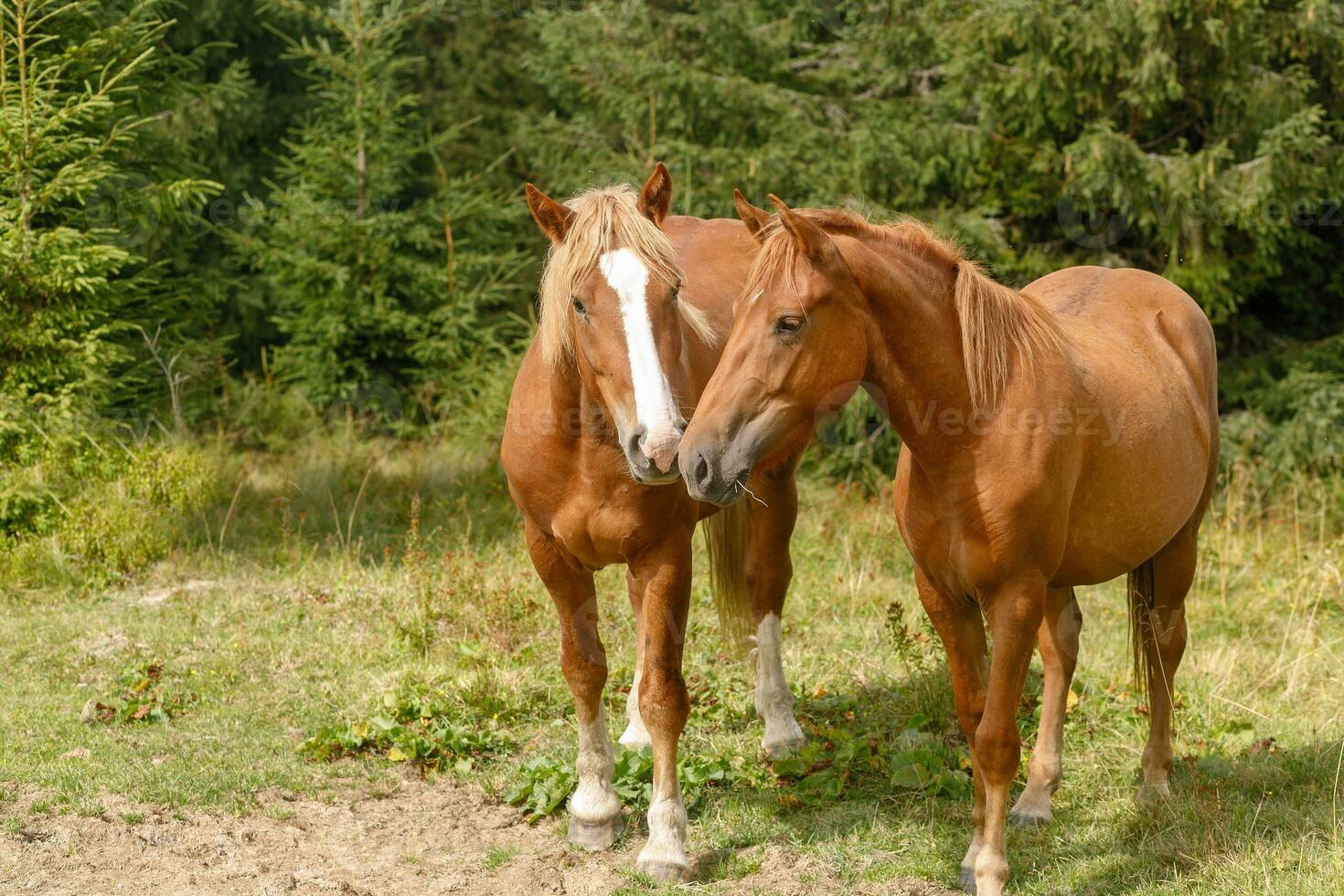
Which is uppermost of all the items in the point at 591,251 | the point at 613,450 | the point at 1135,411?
the point at 591,251

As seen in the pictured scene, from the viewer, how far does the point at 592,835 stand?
4129 millimetres

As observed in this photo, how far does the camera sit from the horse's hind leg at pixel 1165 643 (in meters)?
4.36

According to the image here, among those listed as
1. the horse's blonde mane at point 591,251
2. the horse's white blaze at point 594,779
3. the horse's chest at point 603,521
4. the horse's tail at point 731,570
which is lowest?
the horse's white blaze at point 594,779

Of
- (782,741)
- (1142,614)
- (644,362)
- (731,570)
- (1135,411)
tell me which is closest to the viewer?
(644,362)

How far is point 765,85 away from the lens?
32.1 feet

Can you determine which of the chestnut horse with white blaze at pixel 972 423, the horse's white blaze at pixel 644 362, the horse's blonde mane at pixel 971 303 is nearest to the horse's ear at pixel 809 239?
the chestnut horse with white blaze at pixel 972 423

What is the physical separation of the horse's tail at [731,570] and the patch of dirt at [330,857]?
1.36m

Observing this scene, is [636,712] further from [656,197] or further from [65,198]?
[65,198]

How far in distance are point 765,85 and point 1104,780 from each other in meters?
6.89

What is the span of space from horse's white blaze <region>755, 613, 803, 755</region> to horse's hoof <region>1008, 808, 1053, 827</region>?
101 centimetres

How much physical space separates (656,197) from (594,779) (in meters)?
2.10

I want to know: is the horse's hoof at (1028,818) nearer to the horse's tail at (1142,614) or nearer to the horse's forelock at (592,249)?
the horse's tail at (1142,614)

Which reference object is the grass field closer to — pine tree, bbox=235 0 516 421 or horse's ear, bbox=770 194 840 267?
horse's ear, bbox=770 194 840 267

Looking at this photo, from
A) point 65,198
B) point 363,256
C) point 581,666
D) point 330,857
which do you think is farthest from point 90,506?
point 581,666
